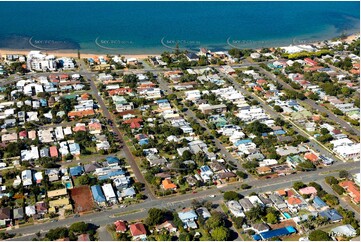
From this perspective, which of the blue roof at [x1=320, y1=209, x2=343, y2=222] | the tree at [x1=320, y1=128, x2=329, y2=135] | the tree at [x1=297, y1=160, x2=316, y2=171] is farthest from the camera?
the tree at [x1=320, y1=128, x2=329, y2=135]

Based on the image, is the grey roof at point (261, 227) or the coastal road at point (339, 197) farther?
the coastal road at point (339, 197)

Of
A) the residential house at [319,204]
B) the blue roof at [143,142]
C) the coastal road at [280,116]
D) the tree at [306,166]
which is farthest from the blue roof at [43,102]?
the residential house at [319,204]

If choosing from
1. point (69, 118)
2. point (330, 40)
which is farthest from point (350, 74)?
point (69, 118)

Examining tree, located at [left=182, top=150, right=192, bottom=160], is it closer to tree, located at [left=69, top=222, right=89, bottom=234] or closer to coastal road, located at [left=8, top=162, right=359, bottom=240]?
coastal road, located at [left=8, top=162, right=359, bottom=240]

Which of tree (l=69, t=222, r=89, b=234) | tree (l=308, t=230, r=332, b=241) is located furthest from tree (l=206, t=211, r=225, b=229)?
tree (l=69, t=222, r=89, b=234)

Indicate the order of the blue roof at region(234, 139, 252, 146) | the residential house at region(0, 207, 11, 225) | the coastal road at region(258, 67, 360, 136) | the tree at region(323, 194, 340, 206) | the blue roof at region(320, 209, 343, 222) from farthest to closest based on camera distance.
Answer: the coastal road at region(258, 67, 360, 136) → the blue roof at region(234, 139, 252, 146) → the tree at region(323, 194, 340, 206) → the blue roof at region(320, 209, 343, 222) → the residential house at region(0, 207, 11, 225)

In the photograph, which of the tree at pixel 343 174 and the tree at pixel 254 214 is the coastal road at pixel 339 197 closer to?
the tree at pixel 343 174
